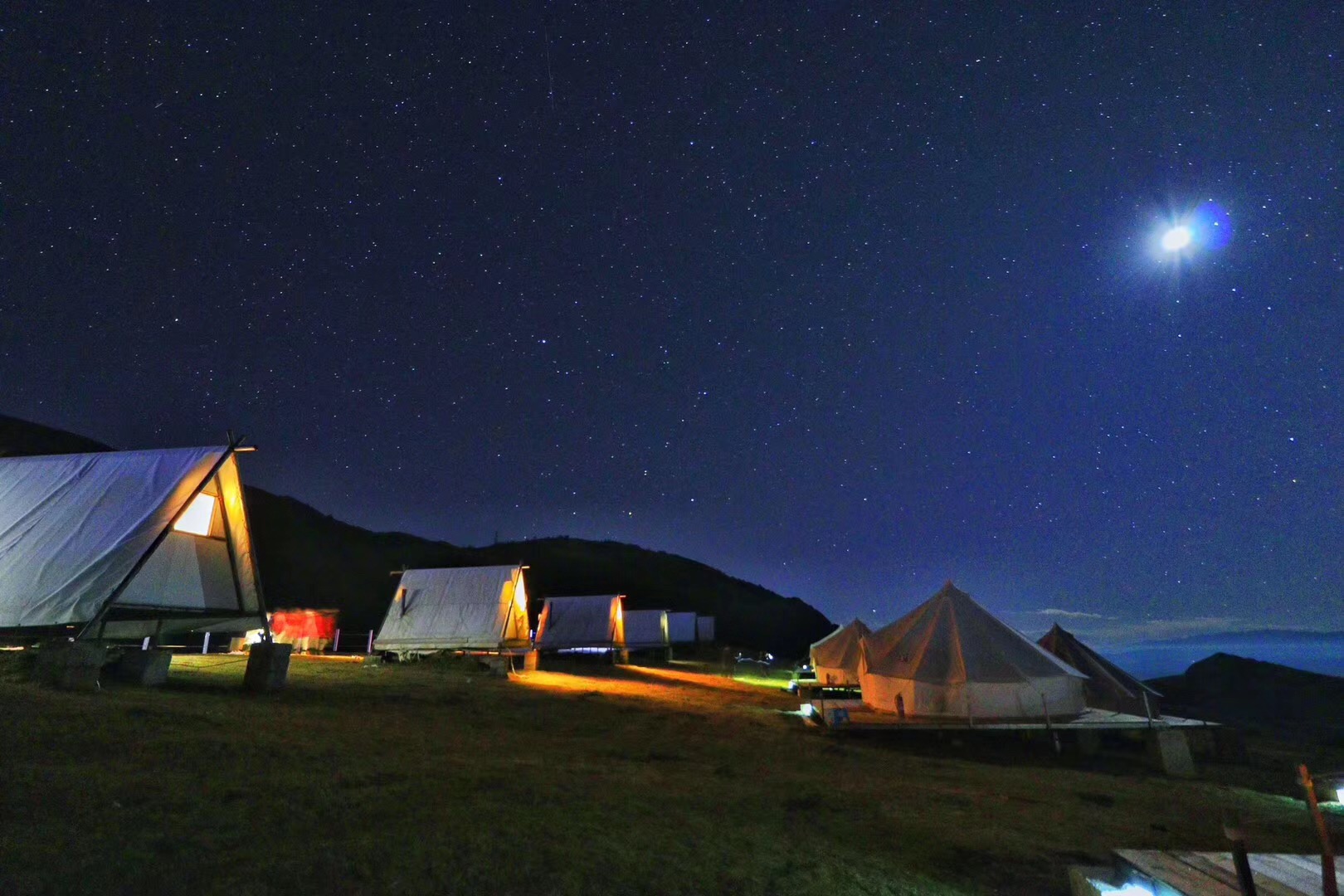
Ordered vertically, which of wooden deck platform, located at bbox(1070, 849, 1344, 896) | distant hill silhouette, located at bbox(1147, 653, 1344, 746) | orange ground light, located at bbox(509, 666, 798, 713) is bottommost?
distant hill silhouette, located at bbox(1147, 653, 1344, 746)

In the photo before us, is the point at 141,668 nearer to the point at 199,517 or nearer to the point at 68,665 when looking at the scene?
the point at 68,665

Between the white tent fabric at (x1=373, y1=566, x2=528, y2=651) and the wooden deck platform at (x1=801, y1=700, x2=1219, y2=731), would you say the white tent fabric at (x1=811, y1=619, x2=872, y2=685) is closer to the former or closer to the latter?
the wooden deck platform at (x1=801, y1=700, x2=1219, y2=731)

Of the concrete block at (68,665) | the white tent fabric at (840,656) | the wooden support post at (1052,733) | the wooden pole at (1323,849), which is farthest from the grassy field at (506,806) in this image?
the white tent fabric at (840,656)

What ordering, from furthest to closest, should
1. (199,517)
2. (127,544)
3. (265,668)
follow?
1. (199,517)
2. (265,668)
3. (127,544)

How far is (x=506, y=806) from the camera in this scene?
21.1 ft

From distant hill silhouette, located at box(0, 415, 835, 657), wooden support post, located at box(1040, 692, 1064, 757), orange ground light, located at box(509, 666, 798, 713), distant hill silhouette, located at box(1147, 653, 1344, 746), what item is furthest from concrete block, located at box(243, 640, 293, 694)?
distant hill silhouette, located at box(1147, 653, 1344, 746)

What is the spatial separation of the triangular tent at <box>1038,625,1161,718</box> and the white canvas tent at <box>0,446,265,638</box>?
2318 centimetres

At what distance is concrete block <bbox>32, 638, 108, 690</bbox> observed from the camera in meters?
10.3

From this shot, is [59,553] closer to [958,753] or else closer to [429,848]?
[429,848]

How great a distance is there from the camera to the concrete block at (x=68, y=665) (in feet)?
33.9

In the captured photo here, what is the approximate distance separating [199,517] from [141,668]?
403 centimetres

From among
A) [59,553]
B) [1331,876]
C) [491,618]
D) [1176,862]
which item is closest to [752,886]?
[1176,862]

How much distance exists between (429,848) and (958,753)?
13956mm

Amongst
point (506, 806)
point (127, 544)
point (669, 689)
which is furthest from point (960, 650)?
point (127, 544)
